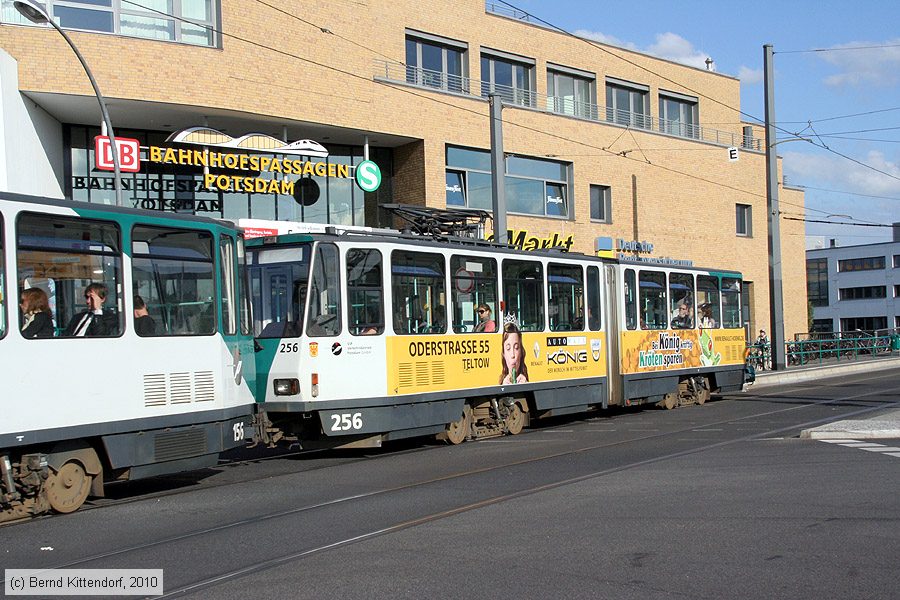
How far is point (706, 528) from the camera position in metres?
8.21

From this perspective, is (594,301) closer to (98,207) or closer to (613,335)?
(613,335)

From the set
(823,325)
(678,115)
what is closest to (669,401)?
(678,115)

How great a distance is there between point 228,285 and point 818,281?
89.5 metres

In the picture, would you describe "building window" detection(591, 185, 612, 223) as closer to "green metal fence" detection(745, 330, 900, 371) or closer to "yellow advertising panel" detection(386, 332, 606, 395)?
"green metal fence" detection(745, 330, 900, 371)

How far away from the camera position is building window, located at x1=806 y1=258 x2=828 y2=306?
3649 inches

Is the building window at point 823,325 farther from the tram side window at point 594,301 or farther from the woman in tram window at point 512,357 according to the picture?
the woman in tram window at point 512,357

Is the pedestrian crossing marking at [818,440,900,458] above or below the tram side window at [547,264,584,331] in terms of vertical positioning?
below

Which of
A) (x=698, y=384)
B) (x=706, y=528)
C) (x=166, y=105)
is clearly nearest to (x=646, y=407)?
(x=698, y=384)

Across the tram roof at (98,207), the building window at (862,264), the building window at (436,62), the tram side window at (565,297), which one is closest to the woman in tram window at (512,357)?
the tram side window at (565,297)

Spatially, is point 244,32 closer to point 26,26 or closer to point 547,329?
point 26,26

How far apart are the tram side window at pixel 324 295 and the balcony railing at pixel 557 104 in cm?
1598

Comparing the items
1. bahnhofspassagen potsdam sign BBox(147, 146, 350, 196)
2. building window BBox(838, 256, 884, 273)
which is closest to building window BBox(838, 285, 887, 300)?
building window BBox(838, 256, 884, 273)

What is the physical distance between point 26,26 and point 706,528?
19.9 m

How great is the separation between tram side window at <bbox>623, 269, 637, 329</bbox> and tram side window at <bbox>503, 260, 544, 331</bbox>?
10.9ft
